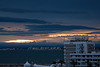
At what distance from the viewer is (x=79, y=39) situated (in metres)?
73.4

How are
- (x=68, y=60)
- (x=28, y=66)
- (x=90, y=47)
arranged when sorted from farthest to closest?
1. (x=90, y=47)
2. (x=68, y=60)
3. (x=28, y=66)

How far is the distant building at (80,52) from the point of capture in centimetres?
6181

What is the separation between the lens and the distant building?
203ft

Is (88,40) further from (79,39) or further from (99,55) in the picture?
(99,55)

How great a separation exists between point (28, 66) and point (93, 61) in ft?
53.8

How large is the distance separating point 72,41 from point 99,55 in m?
12.4

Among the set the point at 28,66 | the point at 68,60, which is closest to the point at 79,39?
the point at 68,60

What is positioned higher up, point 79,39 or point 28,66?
point 79,39

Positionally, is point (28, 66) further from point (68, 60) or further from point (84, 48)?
point (84, 48)

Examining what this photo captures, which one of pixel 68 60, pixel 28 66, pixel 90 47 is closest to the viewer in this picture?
pixel 28 66

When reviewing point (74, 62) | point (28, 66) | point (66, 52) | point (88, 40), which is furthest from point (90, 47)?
point (28, 66)

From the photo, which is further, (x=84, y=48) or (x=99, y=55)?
(x=84, y=48)

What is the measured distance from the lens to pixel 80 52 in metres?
69.6

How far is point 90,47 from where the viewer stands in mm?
71562
